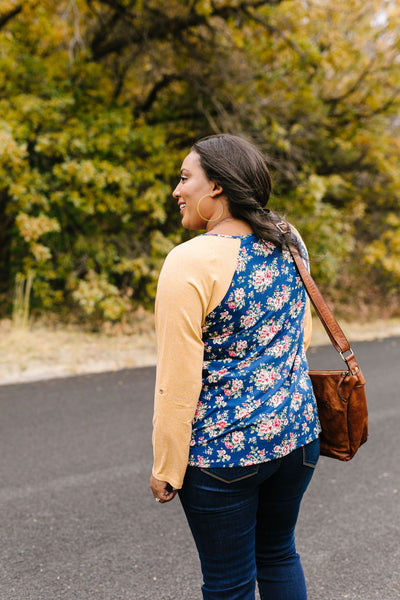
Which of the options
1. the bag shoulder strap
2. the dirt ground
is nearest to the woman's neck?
the bag shoulder strap

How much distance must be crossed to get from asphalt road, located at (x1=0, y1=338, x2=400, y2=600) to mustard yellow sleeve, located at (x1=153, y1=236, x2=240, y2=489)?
137 cm

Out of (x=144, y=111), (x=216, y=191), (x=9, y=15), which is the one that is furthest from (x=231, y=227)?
(x=144, y=111)

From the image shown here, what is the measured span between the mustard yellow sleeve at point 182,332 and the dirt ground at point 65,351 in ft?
17.7

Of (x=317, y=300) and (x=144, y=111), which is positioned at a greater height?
(x=144, y=111)

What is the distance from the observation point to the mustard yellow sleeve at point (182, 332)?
1452 mm

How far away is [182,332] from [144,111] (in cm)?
1018

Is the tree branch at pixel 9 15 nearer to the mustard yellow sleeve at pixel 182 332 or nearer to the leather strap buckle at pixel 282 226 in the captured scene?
the leather strap buckle at pixel 282 226

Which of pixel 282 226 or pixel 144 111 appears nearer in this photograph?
pixel 282 226

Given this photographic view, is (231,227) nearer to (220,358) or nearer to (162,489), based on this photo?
(220,358)

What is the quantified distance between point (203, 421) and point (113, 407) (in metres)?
4.11

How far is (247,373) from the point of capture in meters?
1.55

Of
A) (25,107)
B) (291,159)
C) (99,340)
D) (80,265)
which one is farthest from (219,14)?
(99,340)

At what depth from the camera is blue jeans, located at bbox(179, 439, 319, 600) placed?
5.05 feet

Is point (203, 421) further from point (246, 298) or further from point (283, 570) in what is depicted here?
point (283, 570)
